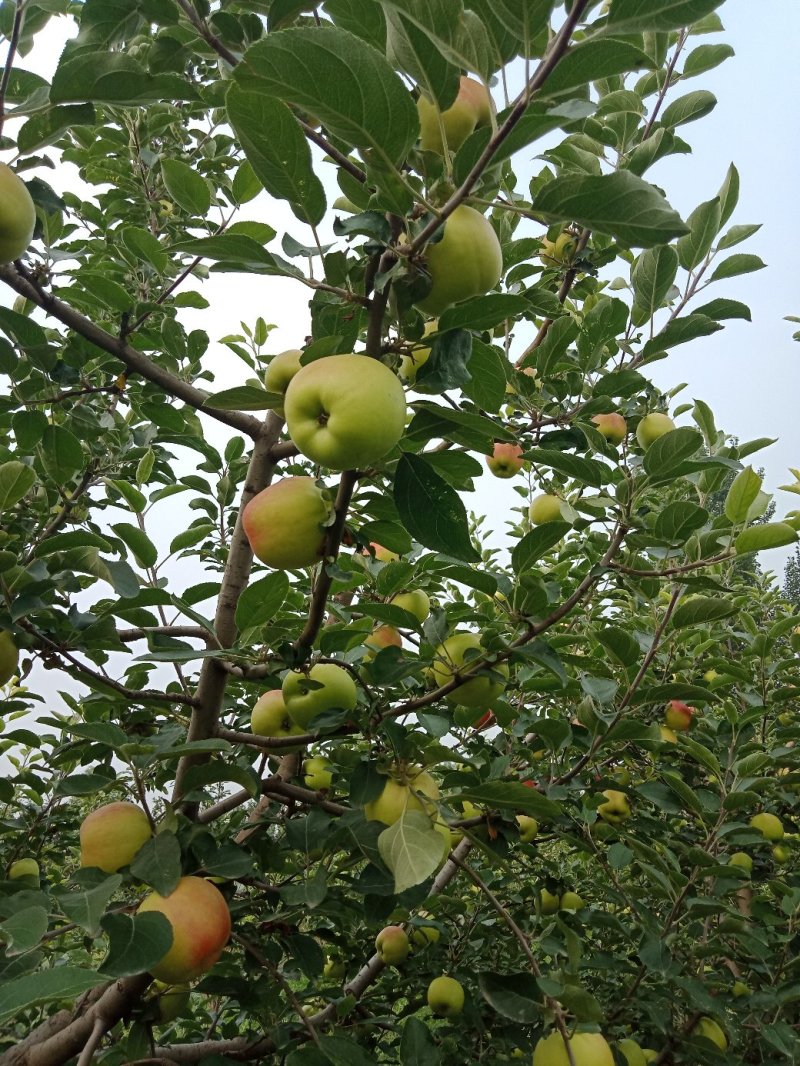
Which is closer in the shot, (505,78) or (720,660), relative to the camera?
(505,78)

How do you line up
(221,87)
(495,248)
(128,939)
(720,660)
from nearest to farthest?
(495,248)
(128,939)
(221,87)
(720,660)

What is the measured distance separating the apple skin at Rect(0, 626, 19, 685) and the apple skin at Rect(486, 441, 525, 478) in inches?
60.6

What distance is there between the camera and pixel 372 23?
3.03ft

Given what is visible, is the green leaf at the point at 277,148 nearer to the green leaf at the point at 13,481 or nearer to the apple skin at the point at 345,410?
the apple skin at the point at 345,410

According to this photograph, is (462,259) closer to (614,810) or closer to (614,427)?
(614,427)

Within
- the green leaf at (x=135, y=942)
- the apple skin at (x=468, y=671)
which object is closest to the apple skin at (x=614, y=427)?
the apple skin at (x=468, y=671)

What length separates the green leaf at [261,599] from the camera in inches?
55.7

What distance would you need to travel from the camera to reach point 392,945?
2188mm

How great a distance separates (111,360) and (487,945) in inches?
90.8

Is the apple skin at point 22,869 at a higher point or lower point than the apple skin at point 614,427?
lower

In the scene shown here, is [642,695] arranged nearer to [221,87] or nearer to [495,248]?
[495,248]

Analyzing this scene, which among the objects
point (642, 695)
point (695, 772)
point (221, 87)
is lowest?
point (695, 772)

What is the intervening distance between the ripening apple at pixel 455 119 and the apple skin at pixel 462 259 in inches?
5.4

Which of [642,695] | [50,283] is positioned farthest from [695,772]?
[50,283]
